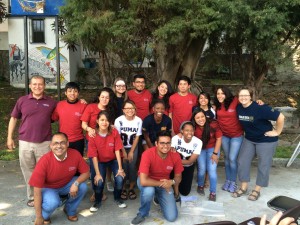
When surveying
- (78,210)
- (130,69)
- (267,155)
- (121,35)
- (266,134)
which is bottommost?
(78,210)

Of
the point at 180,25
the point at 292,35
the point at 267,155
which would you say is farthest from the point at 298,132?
the point at 180,25

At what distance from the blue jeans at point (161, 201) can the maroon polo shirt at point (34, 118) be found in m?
1.55

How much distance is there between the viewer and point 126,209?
4.78m

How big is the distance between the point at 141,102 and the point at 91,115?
3.16 ft

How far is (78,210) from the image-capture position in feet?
15.5

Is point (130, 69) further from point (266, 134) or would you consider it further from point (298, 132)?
point (298, 132)

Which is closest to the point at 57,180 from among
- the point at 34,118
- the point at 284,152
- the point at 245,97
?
the point at 34,118

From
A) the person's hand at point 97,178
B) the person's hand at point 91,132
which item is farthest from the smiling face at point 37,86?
the person's hand at point 97,178

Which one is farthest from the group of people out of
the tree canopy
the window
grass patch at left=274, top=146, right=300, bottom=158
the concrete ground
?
the window

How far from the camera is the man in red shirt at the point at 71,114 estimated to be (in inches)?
194

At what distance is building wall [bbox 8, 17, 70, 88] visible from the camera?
1759cm

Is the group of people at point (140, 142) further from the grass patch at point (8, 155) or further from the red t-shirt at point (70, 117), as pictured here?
the grass patch at point (8, 155)

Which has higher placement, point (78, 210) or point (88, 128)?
point (88, 128)

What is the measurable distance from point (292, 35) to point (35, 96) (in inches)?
194
